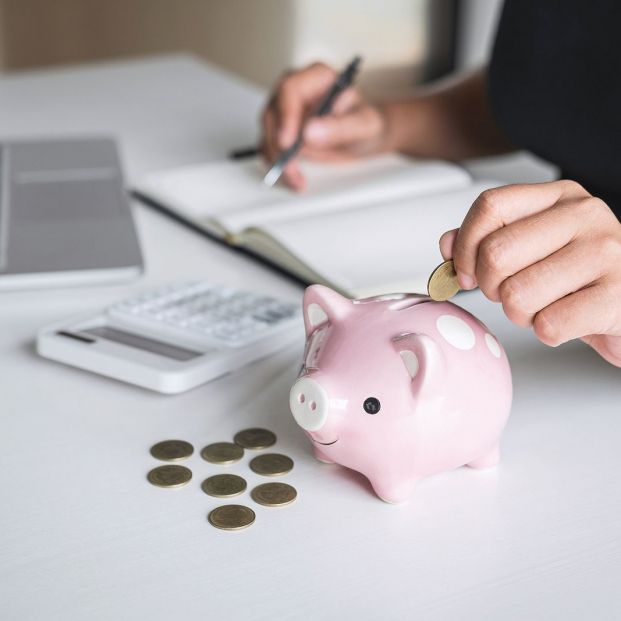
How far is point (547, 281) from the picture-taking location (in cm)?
61

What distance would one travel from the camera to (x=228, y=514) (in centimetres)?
60

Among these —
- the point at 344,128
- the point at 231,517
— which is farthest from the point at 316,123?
the point at 231,517

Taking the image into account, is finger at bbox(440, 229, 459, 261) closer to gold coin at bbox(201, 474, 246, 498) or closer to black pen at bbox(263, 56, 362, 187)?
gold coin at bbox(201, 474, 246, 498)

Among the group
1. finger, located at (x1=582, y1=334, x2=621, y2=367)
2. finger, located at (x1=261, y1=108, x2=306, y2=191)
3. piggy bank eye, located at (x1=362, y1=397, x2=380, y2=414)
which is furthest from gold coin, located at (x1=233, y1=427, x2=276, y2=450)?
finger, located at (x1=261, y1=108, x2=306, y2=191)

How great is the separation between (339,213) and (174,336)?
285 mm

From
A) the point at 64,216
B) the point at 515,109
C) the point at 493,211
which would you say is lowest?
the point at 64,216

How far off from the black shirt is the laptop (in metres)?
0.52

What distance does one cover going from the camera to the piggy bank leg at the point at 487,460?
64 centimetres

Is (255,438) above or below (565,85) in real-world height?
below

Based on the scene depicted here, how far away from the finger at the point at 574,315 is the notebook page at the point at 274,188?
479 mm

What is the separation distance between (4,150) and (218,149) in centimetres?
28

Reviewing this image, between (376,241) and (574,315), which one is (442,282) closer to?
(574,315)

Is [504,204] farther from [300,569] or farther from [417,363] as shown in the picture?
[300,569]

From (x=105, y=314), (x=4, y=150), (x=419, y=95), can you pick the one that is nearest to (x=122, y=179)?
(x=4, y=150)
